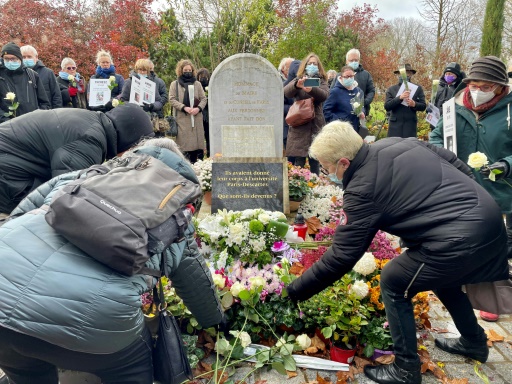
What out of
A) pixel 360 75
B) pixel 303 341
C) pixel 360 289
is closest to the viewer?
pixel 303 341

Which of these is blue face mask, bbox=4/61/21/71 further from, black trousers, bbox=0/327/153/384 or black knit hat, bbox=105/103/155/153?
black trousers, bbox=0/327/153/384

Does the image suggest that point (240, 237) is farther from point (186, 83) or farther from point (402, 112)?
point (402, 112)

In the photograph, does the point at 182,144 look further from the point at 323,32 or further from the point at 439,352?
the point at 323,32

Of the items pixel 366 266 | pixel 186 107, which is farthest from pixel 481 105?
pixel 186 107

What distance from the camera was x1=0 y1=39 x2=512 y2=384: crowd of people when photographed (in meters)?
1.51

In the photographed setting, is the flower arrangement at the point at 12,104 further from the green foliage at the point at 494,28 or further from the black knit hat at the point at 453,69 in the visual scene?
the green foliage at the point at 494,28

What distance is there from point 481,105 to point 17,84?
5.61 metres

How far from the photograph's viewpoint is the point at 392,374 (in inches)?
96.3

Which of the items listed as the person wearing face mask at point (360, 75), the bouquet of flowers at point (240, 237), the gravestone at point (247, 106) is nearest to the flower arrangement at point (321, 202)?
the gravestone at point (247, 106)

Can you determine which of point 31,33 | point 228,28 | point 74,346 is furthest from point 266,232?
point 31,33

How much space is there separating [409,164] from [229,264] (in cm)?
159

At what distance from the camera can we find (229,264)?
3.23m

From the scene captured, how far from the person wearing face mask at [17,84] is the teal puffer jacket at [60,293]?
4558mm

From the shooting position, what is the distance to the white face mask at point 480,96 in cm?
320
